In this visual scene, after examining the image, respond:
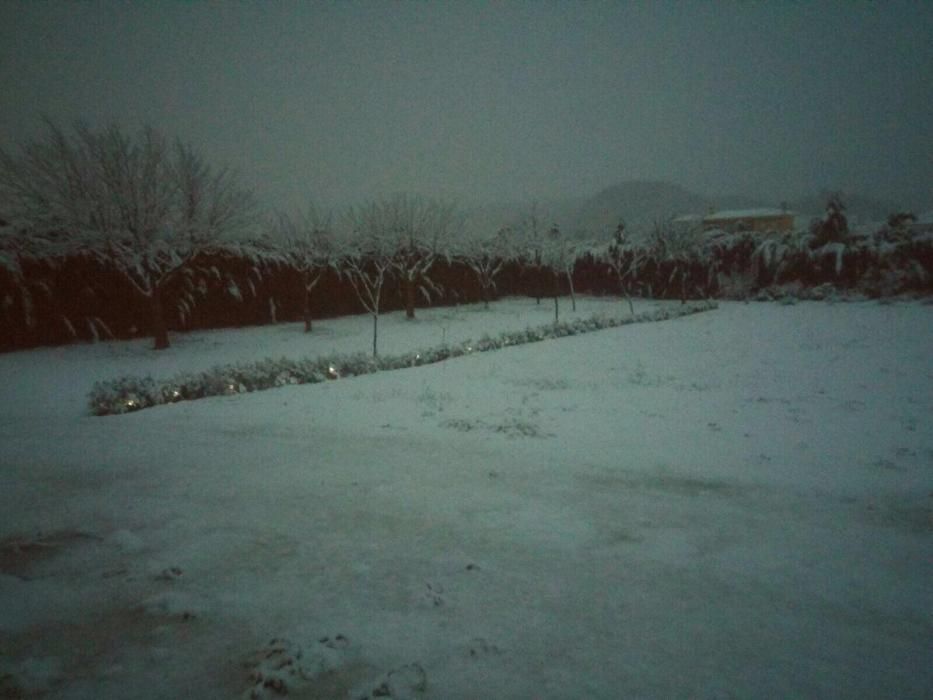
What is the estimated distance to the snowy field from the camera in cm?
236

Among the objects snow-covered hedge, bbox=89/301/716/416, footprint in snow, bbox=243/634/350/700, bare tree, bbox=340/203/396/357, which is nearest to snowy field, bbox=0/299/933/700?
footprint in snow, bbox=243/634/350/700

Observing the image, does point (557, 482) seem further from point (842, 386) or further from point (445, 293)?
point (445, 293)

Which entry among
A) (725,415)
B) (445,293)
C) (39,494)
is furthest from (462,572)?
(445,293)

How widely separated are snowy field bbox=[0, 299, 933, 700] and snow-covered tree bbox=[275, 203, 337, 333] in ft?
44.5

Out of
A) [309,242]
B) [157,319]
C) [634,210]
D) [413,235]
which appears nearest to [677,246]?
[413,235]

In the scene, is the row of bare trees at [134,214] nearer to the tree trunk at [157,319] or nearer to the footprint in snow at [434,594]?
the tree trunk at [157,319]

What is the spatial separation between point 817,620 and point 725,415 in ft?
14.3

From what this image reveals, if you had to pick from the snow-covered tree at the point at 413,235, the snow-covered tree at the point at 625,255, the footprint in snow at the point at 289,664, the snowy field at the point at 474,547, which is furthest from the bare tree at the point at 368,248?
the footprint in snow at the point at 289,664

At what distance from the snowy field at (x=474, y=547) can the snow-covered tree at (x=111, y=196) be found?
8.45 metres

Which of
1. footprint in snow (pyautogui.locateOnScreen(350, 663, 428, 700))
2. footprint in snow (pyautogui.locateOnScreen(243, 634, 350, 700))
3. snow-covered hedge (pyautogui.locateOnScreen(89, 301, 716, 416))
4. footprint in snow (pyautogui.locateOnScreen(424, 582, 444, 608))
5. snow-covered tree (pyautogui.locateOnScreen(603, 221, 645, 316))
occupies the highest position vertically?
snow-covered tree (pyautogui.locateOnScreen(603, 221, 645, 316))

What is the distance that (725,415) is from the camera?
22.1 ft

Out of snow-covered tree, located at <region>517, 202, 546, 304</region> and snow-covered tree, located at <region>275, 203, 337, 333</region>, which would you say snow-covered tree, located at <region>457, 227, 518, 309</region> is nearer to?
snow-covered tree, located at <region>517, 202, 546, 304</region>

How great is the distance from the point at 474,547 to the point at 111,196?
51.0 ft

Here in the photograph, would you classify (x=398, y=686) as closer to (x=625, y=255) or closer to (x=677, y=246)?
(x=677, y=246)
